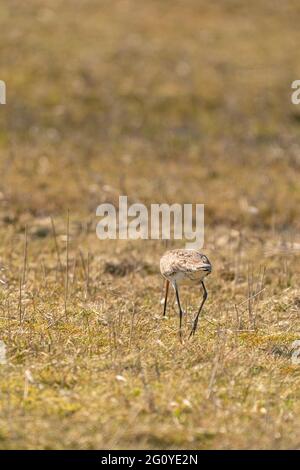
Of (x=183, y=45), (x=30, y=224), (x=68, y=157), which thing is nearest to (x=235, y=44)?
(x=183, y=45)

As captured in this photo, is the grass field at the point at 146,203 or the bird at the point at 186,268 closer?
the grass field at the point at 146,203

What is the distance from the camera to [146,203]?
1540 cm

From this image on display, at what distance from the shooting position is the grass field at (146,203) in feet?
20.6

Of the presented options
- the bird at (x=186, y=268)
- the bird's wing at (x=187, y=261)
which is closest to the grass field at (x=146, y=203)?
the bird at (x=186, y=268)

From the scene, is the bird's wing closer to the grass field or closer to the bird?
the bird

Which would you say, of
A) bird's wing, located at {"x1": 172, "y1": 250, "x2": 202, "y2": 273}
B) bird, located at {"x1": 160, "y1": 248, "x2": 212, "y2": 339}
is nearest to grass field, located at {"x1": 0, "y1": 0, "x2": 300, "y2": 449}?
bird, located at {"x1": 160, "y1": 248, "x2": 212, "y2": 339}

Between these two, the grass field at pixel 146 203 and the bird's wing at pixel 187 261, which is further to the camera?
the bird's wing at pixel 187 261

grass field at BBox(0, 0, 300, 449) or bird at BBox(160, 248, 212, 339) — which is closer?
grass field at BBox(0, 0, 300, 449)

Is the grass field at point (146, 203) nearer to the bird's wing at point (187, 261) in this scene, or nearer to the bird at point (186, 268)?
the bird at point (186, 268)

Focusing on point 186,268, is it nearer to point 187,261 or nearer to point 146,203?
point 187,261

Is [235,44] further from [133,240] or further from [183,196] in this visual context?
[133,240]

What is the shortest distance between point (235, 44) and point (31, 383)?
71.9 feet

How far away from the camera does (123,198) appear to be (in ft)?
50.6

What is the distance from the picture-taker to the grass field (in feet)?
20.6
